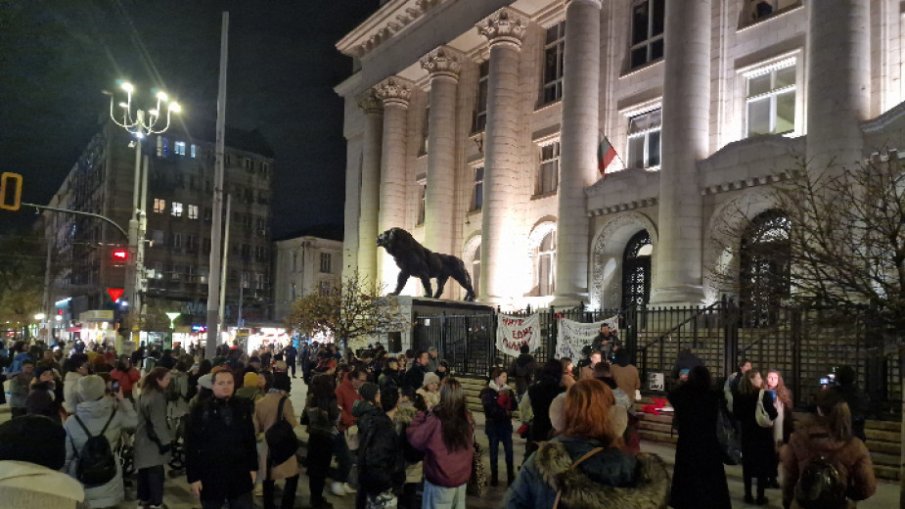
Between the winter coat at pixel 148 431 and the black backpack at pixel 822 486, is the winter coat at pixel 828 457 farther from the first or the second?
the winter coat at pixel 148 431

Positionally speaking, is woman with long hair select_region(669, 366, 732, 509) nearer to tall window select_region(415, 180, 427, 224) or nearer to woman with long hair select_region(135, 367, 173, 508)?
woman with long hair select_region(135, 367, 173, 508)

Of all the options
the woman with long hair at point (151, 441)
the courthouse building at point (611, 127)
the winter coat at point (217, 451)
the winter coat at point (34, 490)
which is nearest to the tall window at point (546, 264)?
the courthouse building at point (611, 127)

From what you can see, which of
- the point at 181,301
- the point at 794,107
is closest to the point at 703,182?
the point at 794,107

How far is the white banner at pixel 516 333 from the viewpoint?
20.3 meters

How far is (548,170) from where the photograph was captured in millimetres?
31781

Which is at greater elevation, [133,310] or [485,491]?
[133,310]

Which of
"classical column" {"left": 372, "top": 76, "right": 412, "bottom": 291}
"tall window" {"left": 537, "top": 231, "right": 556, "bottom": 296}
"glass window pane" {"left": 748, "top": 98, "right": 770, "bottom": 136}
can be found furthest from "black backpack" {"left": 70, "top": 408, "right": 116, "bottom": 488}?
"classical column" {"left": 372, "top": 76, "right": 412, "bottom": 291}

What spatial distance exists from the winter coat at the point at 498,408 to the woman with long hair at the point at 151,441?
4252 mm

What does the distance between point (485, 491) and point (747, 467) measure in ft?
11.4

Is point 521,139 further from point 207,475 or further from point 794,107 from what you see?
point 207,475

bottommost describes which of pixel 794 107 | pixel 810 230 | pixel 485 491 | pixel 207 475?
pixel 485 491

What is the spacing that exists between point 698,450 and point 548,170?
2571cm

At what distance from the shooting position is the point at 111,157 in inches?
2739

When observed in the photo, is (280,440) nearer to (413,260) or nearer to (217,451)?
(217,451)
